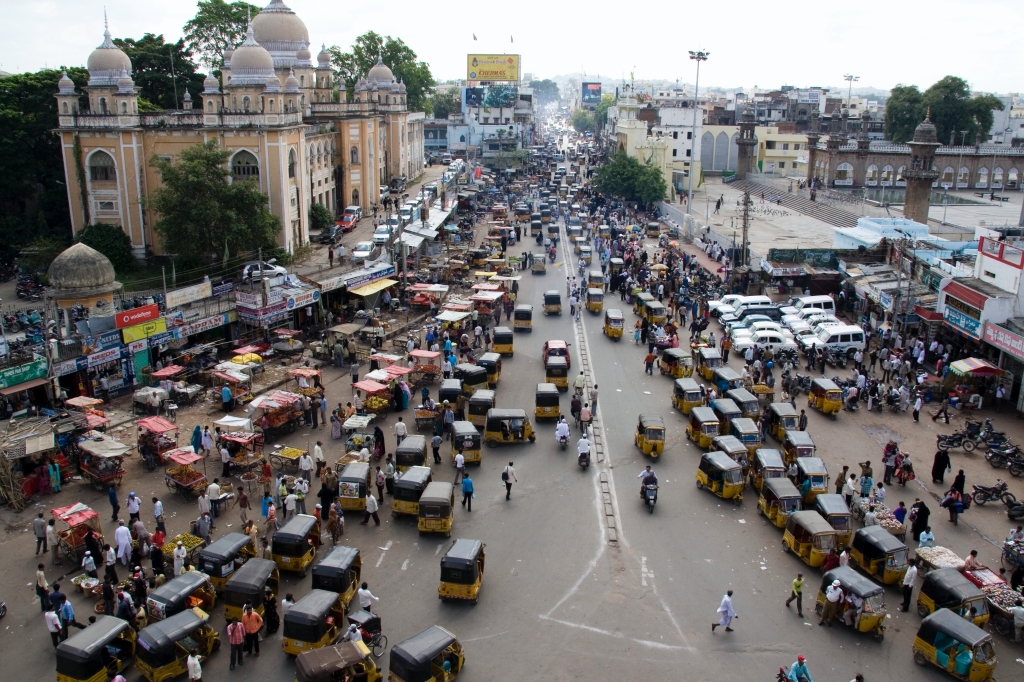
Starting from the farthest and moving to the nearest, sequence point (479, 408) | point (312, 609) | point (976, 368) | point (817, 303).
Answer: point (817, 303) < point (976, 368) < point (479, 408) < point (312, 609)

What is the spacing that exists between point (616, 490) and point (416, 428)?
22.1ft

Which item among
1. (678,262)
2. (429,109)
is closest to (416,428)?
(678,262)

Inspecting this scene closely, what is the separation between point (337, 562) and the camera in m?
15.1

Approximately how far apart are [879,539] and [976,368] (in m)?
12.6

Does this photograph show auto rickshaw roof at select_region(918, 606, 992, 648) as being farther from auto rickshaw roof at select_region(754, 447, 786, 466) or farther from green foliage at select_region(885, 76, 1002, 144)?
green foliage at select_region(885, 76, 1002, 144)

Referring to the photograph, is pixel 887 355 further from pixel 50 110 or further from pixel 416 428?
pixel 50 110

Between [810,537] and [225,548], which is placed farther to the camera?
[810,537]

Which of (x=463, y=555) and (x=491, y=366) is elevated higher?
(x=491, y=366)

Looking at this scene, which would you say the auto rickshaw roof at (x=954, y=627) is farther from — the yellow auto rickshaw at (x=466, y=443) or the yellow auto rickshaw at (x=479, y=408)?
the yellow auto rickshaw at (x=479, y=408)

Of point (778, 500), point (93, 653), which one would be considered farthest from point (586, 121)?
point (93, 653)

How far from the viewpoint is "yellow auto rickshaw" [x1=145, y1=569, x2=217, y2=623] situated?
14.3 metres

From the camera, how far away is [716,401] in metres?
23.5

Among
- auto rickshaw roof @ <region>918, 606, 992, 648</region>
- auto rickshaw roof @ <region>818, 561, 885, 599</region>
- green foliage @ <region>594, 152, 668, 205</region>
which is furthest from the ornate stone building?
auto rickshaw roof @ <region>918, 606, 992, 648</region>

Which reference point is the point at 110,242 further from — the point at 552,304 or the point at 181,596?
the point at 181,596
